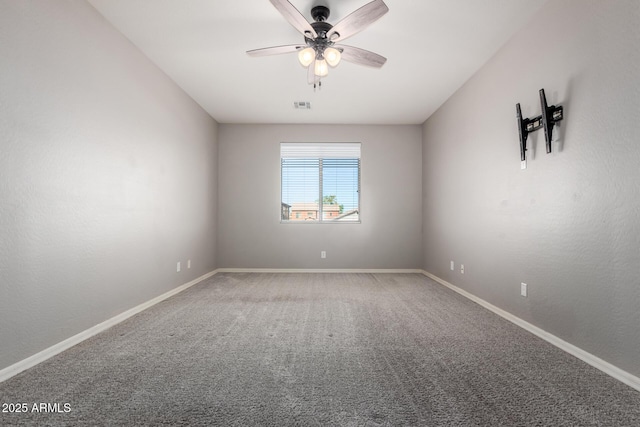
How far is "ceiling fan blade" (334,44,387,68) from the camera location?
2.54 meters

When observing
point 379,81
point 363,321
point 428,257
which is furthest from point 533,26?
point 428,257

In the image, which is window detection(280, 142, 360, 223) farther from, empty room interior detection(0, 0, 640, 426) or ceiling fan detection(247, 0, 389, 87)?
ceiling fan detection(247, 0, 389, 87)

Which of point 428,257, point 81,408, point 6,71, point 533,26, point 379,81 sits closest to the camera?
point 81,408

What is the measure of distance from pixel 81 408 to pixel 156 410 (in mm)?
359

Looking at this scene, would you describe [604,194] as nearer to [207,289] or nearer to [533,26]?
[533,26]

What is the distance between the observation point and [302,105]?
14.7 feet

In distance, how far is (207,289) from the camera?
397 cm

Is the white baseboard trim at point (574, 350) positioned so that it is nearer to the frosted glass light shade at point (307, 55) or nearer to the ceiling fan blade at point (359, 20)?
the ceiling fan blade at point (359, 20)

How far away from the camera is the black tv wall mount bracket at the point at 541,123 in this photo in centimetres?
226

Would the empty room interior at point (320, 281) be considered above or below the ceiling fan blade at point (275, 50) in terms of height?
below

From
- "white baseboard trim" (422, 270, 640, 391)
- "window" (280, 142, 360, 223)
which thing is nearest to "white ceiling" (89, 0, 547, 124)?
"window" (280, 142, 360, 223)

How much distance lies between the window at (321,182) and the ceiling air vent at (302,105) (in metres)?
0.92

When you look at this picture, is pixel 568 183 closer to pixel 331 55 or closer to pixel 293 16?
pixel 331 55

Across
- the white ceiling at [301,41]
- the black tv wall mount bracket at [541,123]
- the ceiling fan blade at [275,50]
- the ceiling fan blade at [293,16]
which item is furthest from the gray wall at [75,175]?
the black tv wall mount bracket at [541,123]
